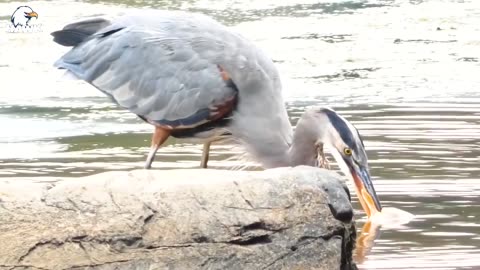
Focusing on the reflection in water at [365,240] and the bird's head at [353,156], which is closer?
the bird's head at [353,156]

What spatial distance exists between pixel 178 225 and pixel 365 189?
146cm

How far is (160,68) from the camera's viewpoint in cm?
813

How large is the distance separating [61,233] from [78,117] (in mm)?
5831

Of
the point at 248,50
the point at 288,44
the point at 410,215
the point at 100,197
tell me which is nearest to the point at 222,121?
the point at 248,50

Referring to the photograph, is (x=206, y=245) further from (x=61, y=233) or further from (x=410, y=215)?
(x=410, y=215)

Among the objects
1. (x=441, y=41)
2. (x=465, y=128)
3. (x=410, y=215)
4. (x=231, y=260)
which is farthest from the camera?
(x=441, y=41)

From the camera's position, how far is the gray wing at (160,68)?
305 inches

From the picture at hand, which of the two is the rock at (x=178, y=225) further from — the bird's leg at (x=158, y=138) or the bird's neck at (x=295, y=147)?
the bird's leg at (x=158, y=138)

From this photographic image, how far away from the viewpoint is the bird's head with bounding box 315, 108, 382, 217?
6.46 meters

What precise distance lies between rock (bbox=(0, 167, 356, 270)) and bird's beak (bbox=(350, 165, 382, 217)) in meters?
1.06

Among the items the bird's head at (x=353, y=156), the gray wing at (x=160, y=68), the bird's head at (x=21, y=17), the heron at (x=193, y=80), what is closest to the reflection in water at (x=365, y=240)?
the bird's head at (x=353, y=156)

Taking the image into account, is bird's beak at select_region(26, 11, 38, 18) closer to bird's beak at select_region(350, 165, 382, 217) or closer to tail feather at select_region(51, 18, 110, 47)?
tail feather at select_region(51, 18, 110, 47)

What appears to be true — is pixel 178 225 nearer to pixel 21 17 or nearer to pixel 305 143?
pixel 305 143

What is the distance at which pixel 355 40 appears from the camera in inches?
587
